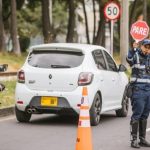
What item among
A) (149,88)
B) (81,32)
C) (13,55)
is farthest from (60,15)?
(149,88)

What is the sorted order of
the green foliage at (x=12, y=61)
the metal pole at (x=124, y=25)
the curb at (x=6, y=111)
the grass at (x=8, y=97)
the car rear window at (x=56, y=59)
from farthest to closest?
the green foliage at (x=12, y=61) → the metal pole at (x=124, y=25) → the grass at (x=8, y=97) → the curb at (x=6, y=111) → the car rear window at (x=56, y=59)

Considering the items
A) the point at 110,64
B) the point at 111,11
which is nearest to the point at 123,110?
the point at 110,64

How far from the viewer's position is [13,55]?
37.3m

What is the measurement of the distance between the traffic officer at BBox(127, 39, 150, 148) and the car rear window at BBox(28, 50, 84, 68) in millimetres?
3304

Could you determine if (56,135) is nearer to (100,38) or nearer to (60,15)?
(100,38)

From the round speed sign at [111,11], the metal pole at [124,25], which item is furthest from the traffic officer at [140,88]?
the metal pole at [124,25]

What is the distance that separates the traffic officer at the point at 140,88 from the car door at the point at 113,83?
4082 mm

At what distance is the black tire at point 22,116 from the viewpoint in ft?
51.2

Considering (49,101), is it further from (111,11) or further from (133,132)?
(111,11)

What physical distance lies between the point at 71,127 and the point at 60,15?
78.0 m

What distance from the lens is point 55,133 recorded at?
1395 centimetres

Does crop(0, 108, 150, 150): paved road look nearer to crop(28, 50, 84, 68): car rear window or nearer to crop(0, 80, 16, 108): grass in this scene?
crop(0, 80, 16, 108): grass

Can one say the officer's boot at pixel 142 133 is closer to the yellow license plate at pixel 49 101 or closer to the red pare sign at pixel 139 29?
the yellow license plate at pixel 49 101

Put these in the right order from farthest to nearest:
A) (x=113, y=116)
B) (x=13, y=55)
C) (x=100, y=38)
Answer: (x=100, y=38) → (x=13, y=55) → (x=113, y=116)
